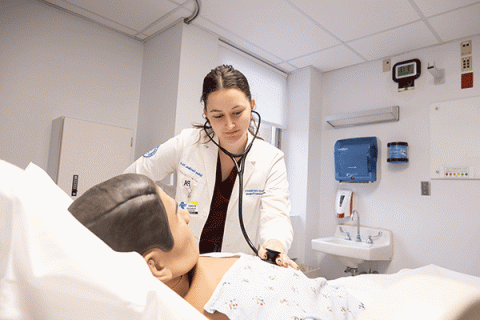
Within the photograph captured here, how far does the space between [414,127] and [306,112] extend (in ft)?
3.43

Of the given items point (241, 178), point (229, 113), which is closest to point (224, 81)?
point (229, 113)

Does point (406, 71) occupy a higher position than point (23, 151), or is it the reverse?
point (406, 71)

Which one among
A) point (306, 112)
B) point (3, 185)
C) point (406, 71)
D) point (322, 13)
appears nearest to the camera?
point (3, 185)

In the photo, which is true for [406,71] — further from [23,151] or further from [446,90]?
[23,151]

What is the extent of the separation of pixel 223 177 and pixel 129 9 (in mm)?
1629

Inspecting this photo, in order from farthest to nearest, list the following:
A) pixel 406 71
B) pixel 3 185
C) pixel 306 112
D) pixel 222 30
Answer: pixel 306 112
pixel 406 71
pixel 222 30
pixel 3 185

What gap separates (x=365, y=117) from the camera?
9.25 feet

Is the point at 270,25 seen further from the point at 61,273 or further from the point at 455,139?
the point at 61,273

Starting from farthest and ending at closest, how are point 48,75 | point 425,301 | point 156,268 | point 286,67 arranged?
point 286,67
point 48,75
point 156,268
point 425,301

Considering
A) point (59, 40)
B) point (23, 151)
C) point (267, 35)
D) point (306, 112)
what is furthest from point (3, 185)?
point (306, 112)

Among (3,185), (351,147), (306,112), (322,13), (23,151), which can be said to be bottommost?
(3,185)

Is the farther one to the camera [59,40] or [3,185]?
[59,40]

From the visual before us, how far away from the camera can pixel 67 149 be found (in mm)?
2035

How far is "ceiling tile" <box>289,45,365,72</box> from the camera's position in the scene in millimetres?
2826
